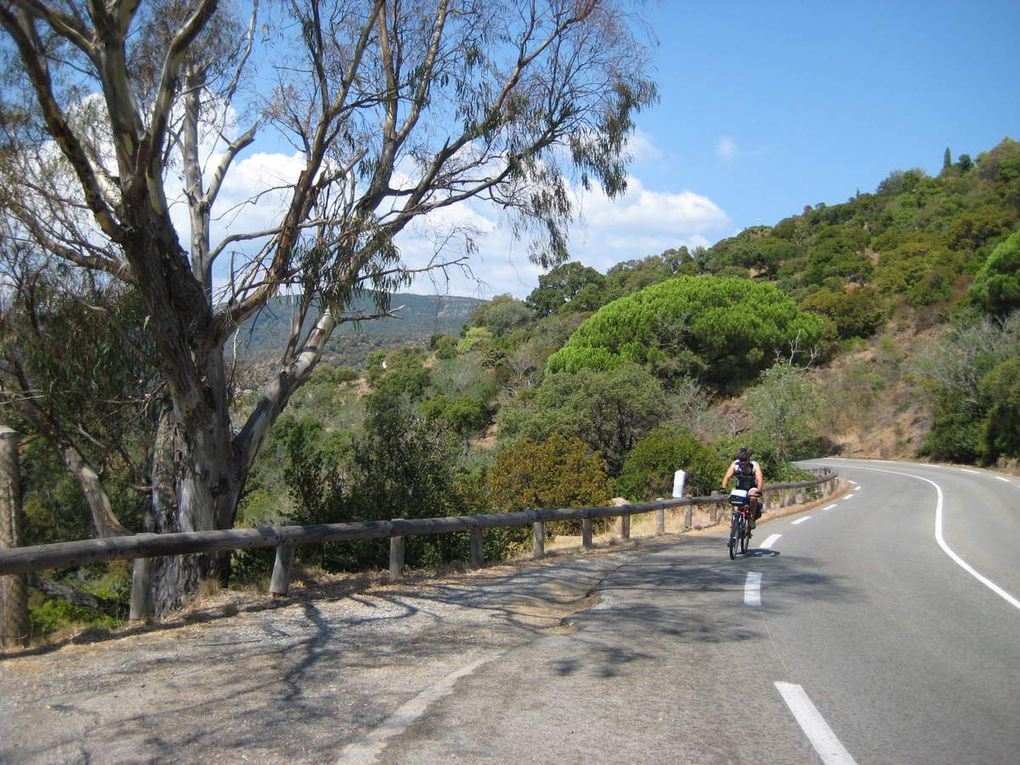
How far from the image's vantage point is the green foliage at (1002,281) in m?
52.4

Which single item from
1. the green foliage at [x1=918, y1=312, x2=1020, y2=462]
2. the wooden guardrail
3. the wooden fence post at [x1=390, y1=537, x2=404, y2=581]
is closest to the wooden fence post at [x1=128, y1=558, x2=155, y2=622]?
the wooden guardrail

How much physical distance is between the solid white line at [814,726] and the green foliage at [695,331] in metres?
45.4

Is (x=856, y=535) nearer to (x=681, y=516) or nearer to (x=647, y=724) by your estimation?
(x=681, y=516)

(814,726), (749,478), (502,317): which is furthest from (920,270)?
(814,726)

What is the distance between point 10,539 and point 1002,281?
56917 millimetres

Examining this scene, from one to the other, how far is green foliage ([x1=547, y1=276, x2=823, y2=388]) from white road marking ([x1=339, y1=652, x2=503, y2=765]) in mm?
45680

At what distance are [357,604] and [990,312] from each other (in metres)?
56.7

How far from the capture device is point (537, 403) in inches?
1406

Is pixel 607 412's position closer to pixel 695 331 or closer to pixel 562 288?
pixel 695 331

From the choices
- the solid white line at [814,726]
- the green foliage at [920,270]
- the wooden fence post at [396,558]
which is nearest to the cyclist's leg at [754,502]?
the wooden fence post at [396,558]

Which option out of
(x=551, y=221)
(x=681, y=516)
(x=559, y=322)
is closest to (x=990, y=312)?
(x=559, y=322)

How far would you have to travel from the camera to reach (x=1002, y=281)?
52.9 meters

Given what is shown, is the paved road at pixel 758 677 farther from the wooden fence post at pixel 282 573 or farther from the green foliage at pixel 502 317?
the green foliage at pixel 502 317

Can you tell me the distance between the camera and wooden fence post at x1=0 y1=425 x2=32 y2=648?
905 cm
